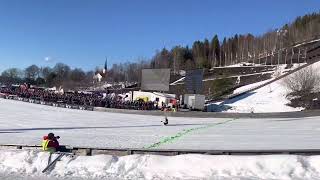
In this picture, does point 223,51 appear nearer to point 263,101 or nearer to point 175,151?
point 263,101

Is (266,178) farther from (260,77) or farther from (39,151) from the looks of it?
(260,77)

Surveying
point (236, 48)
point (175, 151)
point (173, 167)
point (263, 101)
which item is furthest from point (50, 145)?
point (236, 48)

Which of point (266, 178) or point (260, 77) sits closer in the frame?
point (266, 178)

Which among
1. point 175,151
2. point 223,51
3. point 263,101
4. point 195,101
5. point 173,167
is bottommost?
point 173,167

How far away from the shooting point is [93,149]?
663 inches

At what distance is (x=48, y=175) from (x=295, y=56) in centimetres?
12571

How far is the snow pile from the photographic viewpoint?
1426 cm

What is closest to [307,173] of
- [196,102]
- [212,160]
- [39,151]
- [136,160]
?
[212,160]

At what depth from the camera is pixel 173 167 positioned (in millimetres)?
14867

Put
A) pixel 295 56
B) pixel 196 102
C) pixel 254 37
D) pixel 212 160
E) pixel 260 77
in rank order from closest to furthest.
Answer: pixel 212 160 → pixel 196 102 → pixel 260 77 → pixel 295 56 → pixel 254 37

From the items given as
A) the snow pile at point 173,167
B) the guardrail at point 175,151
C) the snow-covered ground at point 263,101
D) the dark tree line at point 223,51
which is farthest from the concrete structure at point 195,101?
the dark tree line at point 223,51

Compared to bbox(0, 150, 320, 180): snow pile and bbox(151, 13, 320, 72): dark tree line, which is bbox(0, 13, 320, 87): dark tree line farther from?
bbox(0, 150, 320, 180): snow pile

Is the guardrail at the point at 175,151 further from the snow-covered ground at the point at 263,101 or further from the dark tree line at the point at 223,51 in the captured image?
the dark tree line at the point at 223,51

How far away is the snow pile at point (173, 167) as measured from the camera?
46.8 ft
